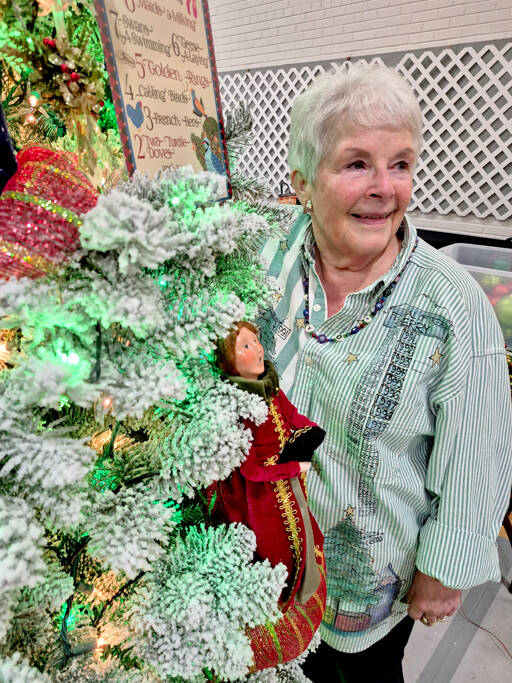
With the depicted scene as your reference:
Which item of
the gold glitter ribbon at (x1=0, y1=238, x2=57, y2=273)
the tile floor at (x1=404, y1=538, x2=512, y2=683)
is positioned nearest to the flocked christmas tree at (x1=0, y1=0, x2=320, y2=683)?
the gold glitter ribbon at (x1=0, y1=238, x2=57, y2=273)

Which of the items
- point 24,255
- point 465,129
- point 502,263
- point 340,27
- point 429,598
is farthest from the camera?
point 340,27

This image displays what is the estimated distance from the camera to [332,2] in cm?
356

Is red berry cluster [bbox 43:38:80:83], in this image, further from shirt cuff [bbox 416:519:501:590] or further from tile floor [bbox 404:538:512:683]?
tile floor [bbox 404:538:512:683]

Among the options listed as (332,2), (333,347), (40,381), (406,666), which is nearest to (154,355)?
(40,381)

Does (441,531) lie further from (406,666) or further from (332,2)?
(332,2)

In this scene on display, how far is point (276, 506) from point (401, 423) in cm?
37

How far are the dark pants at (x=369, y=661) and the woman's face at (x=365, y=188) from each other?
87 centimetres

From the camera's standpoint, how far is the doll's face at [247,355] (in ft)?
1.55

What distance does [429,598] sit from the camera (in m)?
0.92

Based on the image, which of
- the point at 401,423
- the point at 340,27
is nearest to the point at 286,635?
the point at 401,423

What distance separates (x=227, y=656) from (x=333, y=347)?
0.55 m

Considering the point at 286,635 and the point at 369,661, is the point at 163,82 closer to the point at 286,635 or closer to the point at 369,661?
the point at 286,635

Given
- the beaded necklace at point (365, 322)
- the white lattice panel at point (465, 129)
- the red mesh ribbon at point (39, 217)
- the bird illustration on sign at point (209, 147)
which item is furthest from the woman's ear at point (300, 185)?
the white lattice panel at point (465, 129)

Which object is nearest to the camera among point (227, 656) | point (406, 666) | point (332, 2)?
point (227, 656)
